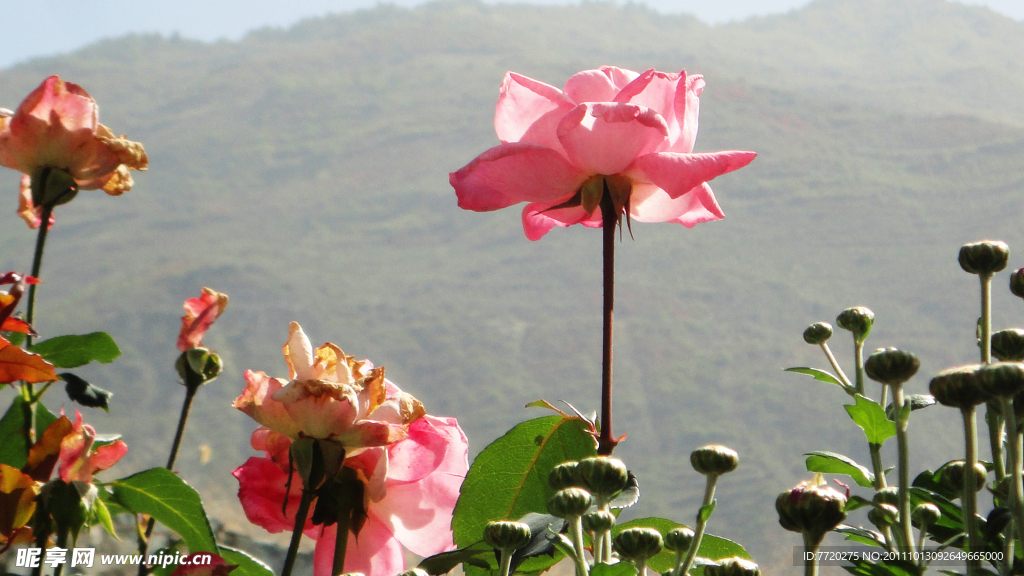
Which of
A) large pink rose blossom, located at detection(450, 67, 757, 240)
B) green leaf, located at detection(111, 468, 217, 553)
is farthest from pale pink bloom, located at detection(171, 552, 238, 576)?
large pink rose blossom, located at detection(450, 67, 757, 240)

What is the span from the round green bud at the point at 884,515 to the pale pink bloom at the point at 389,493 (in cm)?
11

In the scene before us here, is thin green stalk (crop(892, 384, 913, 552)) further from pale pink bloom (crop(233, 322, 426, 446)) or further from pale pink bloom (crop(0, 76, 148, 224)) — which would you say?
pale pink bloom (crop(0, 76, 148, 224))

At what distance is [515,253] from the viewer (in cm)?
2047

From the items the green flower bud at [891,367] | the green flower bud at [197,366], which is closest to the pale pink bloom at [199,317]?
the green flower bud at [197,366]

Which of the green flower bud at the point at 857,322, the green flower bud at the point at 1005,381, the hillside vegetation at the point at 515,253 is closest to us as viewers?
the green flower bud at the point at 1005,381

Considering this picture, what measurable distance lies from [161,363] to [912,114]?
Answer: 22794 millimetres

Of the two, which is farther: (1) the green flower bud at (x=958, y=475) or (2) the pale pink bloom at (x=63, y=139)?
(2) the pale pink bloom at (x=63, y=139)

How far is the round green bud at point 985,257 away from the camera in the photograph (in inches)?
7.6

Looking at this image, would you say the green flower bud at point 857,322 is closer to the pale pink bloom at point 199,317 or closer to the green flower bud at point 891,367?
the green flower bud at point 891,367

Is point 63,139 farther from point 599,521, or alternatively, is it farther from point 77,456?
point 599,521

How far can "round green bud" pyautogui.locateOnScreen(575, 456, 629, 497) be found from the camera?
16 centimetres

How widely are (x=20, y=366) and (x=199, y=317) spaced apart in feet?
0.28

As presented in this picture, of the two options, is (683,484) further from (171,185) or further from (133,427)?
(171,185)

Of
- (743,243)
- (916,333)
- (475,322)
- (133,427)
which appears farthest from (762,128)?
(133,427)
